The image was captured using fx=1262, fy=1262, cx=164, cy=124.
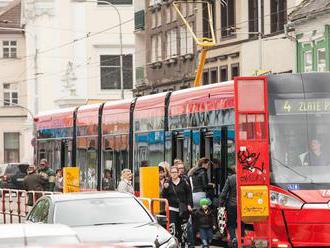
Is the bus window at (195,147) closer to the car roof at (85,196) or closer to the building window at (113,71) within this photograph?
the car roof at (85,196)

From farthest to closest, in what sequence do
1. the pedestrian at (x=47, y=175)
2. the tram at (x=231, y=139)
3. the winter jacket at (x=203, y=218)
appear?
the pedestrian at (x=47, y=175) → the winter jacket at (x=203, y=218) → the tram at (x=231, y=139)

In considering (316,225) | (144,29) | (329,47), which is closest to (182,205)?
(316,225)

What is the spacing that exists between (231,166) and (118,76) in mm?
67912

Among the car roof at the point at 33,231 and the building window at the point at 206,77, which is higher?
the building window at the point at 206,77

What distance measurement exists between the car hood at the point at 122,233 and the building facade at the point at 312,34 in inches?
1081

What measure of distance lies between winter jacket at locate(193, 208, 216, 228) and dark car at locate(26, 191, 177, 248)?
4.80 m

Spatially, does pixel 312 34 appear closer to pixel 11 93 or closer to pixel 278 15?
pixel 278 15

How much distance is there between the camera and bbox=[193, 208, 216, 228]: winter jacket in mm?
22734

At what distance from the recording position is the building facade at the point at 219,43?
163ft

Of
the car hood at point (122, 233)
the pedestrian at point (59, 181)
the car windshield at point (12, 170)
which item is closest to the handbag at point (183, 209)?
the car hood at point (122, 233)

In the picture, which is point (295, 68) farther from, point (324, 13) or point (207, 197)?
point (207, 197)

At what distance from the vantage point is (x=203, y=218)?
74.7 ft

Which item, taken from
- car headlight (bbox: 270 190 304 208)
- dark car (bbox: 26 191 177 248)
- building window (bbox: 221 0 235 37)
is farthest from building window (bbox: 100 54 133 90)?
dark car (bbox: 26 191 177 248)

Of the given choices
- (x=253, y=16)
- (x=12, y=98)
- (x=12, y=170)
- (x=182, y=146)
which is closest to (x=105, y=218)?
(x=182, y=146)
